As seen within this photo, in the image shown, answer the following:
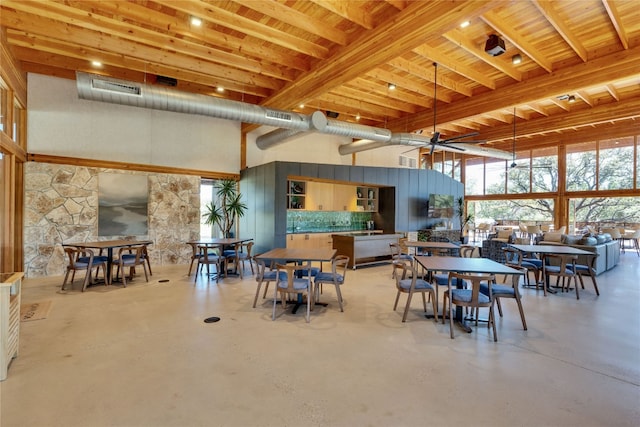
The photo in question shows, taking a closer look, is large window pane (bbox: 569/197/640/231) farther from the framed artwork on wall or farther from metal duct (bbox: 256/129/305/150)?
the framed artwork on wall

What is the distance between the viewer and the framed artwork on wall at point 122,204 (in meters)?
6.94

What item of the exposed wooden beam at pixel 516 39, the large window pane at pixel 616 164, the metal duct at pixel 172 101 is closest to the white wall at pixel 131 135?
the metal duct at pixel 172 101

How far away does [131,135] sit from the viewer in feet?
23.7

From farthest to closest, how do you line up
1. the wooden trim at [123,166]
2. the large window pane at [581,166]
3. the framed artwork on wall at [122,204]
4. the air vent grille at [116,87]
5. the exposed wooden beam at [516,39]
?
the large window pane at [581,166] < the framed artwork on wall at [122,204] < the wooden trim at [123,166] < the air vent grille at [116,87] < the exposed wooden beam at [516,39]

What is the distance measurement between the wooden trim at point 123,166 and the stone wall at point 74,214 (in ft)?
0.32

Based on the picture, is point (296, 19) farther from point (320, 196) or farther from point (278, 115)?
point (320, 196)

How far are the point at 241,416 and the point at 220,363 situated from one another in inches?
31.3

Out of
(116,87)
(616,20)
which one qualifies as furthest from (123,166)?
(616,20)

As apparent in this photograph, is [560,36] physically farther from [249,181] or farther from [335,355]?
[249,181]

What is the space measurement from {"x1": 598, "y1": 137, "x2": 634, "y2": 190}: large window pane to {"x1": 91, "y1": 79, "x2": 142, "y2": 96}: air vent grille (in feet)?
46.6

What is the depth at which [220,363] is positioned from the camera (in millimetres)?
2754

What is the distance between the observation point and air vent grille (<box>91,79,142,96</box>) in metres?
4.65

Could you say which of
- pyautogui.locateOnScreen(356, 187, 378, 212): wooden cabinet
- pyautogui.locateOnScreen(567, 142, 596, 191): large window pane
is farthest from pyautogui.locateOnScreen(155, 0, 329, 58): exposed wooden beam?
pyautogui.locateOnScreen(567, 142, 596, 191): large window pane

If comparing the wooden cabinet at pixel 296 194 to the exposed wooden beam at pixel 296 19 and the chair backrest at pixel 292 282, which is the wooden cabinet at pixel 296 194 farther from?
the chair backrest at pixel 292 282
